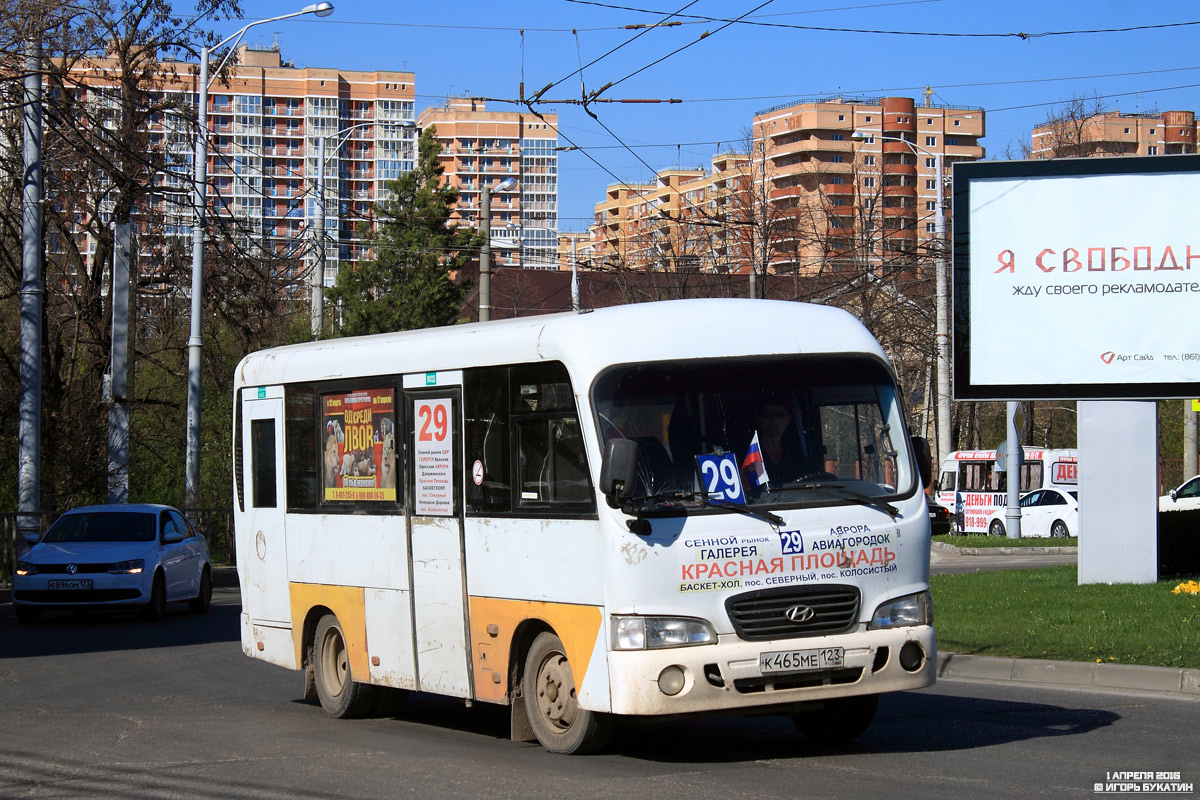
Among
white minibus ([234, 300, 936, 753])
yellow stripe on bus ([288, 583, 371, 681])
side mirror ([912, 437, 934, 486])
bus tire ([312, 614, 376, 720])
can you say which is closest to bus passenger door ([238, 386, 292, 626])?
yellow stripe on bus ([288, 583, 371, 681])

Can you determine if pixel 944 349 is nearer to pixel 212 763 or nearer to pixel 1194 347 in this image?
pixel 1194 347

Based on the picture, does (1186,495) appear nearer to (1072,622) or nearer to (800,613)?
(1072,622)

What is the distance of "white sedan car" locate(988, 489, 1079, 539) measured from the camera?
4088 cm

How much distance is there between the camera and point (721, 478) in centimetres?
844

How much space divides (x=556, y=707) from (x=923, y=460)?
2581mm

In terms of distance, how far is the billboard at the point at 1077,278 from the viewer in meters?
17.9

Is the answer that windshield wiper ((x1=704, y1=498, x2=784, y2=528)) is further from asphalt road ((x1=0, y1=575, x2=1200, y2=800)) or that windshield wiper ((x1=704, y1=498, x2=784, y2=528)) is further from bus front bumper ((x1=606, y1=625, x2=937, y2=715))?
asphalt road ((x1=0, y1=575, x2=1200, y2=800))

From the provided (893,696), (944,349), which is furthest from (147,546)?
(944,349)

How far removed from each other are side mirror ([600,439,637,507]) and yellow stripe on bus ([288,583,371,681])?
3.20m

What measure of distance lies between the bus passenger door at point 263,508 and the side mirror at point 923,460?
492cm

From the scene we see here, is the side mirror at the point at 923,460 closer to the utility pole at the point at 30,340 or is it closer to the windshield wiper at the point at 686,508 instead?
the windshield wiper at the point at 686,508

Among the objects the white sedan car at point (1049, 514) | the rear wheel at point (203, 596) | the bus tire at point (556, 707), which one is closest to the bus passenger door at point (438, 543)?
the bus tire at point (556, 707)

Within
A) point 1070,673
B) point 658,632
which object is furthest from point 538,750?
point 1070,673

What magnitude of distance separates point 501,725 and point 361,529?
162cm
